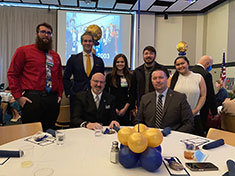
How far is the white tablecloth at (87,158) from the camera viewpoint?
100 centimetres

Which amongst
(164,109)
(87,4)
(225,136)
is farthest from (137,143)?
(87,4)

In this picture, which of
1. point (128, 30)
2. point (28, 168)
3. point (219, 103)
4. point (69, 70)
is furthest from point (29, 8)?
point (28, 168)

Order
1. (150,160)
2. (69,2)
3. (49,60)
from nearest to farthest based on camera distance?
(150,160)
(49,60)
(69,2)

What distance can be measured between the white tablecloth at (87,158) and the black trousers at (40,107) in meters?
0.83

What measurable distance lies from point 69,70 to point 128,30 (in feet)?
16.1

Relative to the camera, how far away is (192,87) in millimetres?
2600

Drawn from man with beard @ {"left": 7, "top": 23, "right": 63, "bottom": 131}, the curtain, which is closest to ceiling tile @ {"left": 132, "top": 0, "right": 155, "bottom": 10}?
the curtain

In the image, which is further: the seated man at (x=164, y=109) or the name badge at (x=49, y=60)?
→ the name badge at (x=49, y=60)

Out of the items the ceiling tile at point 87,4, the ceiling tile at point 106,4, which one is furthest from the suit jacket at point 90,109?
the ceiling tile at point 87,4

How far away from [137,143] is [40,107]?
1.56 metres

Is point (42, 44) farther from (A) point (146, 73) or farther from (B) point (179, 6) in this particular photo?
(B) point (179, 6)

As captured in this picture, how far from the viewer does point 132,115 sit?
119 inches

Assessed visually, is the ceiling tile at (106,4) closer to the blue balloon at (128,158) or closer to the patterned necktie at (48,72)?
the patterned necktie at (48,72)

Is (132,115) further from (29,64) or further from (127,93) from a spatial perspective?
(29,64)
